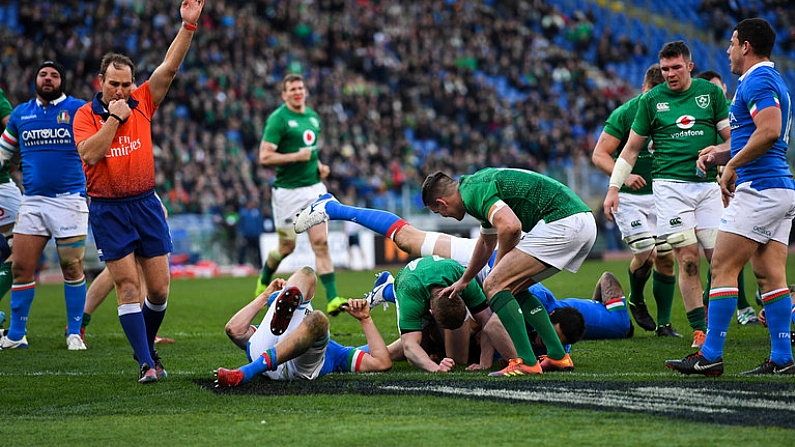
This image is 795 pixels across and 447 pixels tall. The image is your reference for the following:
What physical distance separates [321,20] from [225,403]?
90.5ft

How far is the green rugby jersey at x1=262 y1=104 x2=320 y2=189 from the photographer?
12.5m

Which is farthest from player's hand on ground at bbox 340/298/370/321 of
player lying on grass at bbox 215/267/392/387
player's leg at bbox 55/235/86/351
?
player's leg at bbox 55/235/86/351

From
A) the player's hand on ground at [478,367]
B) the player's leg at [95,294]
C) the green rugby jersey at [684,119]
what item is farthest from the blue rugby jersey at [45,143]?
the green rugby jersey at [684,119]

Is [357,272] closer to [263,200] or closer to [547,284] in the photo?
[263,200]

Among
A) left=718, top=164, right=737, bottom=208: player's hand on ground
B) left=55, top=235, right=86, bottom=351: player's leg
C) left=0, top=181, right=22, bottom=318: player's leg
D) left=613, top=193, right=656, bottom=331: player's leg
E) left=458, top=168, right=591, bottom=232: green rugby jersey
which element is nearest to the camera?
left=718, top=164, right=737, bottom=208: player's hand on ground

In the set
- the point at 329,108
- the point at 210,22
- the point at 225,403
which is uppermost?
the point at 210,22

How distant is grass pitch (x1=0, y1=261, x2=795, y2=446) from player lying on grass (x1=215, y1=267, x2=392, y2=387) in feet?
0.46

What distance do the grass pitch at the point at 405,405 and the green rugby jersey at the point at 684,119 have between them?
1.65 meters

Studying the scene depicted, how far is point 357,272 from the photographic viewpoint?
2353cm

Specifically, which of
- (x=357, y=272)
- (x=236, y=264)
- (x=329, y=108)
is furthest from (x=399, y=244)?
(x=329, y=108)

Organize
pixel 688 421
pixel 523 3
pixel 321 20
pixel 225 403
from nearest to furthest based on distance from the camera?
1. pixel 688 421
2. pixel 225 403
3. pixel 321 20
4. pixel 523 3

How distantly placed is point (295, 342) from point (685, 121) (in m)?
4.08

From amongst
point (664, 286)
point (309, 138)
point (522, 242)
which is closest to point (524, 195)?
point (522, 242)

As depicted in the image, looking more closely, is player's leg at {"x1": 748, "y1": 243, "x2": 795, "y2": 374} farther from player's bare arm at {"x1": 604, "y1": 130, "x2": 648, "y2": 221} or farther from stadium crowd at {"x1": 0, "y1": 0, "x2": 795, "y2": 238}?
stadium crowd at {"x1": 0, "y1": 0, "x2": 795, "y2": 238}
